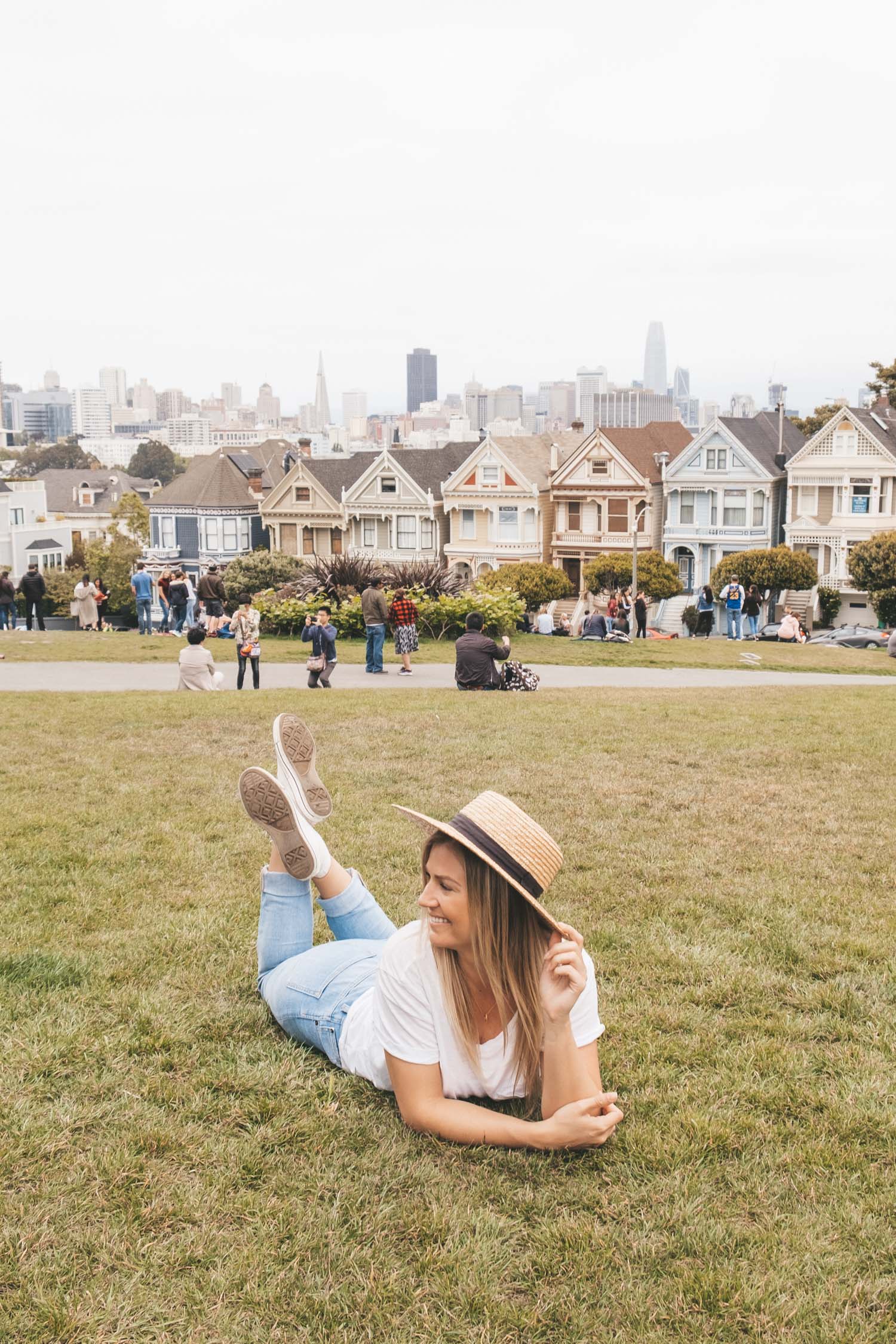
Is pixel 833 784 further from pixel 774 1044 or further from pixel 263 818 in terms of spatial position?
pixel 263 818

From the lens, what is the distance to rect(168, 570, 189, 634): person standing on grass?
85.5ft

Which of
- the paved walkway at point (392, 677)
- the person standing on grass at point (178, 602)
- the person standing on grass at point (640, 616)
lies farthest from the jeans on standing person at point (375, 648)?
the person standing on grass at point (640, 616)

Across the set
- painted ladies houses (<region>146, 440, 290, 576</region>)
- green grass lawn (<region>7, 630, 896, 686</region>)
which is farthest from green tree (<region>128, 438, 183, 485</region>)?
green grass lawn (<region>7, 630, 896, 686</region>)

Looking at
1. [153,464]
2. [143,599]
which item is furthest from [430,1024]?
[153,464]

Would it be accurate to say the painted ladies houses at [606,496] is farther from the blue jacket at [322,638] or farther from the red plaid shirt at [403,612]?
the blue jacket at [322,638]

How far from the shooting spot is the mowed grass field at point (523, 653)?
76.7 feet

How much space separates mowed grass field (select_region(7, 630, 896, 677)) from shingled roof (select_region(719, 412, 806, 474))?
27446mm

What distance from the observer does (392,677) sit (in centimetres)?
2025

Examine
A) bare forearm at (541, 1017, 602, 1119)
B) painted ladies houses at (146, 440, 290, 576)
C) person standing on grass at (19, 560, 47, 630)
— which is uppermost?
painted ladies houses at (146, 440, 290, 576)

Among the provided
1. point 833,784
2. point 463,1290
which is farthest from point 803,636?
point 463,1290

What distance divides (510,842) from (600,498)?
54.9 m

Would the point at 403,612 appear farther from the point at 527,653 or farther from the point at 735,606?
the point at 735,606

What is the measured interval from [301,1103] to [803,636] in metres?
38.5

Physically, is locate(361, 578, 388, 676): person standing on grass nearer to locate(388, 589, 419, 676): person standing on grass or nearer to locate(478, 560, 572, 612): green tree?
locate(388, 589, 419, 676): person standing on grass
